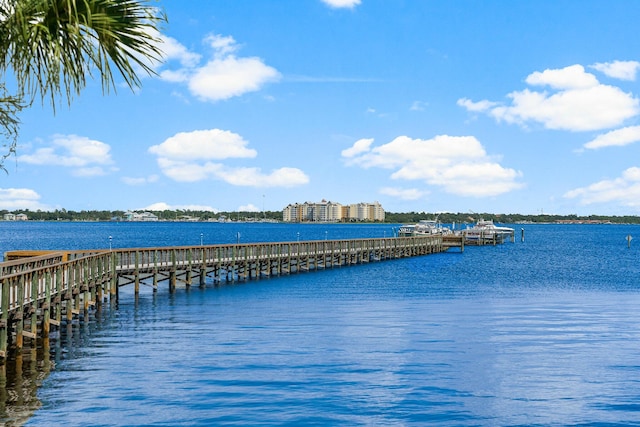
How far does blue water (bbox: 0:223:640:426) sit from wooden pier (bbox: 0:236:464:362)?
4.18ft

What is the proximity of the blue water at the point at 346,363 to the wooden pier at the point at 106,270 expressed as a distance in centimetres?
127

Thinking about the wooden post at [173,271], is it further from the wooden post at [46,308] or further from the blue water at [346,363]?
the wooden post at [46,308]

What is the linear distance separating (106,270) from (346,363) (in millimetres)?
18053

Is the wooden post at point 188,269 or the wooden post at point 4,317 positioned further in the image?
the wooden post at point 188,269

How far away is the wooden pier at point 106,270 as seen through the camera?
774 inches

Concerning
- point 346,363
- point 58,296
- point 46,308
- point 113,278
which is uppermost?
point 58,296

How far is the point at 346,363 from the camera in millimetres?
18422

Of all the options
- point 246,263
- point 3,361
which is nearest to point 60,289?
point 3,361

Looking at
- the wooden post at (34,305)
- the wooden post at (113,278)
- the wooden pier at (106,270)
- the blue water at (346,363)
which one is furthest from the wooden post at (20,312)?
the wooden post at (113,278)

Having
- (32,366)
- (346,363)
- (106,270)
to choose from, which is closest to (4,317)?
(32,366)

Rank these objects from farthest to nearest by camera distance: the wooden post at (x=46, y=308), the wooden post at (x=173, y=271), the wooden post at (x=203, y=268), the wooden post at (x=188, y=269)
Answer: the wooden post at (x=203, y=268)
the wooden post at (x=188, y=269)
the wooden post at (x=173, y=271)
the wooden post at (x=46, y=308)

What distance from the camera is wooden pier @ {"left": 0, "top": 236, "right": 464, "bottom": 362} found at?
19.7m

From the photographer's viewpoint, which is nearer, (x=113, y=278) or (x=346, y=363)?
(x=346, y=363)

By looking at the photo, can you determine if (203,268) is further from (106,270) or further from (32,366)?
(32,366)
